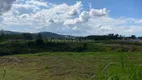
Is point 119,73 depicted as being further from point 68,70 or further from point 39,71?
point 39,71

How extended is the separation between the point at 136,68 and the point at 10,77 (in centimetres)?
1308

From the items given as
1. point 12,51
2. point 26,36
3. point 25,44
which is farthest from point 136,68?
point 26,36

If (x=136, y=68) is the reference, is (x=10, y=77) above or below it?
below

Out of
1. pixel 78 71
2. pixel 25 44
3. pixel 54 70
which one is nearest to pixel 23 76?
pixel 54 70

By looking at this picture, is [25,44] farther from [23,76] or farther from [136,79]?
[136,79]

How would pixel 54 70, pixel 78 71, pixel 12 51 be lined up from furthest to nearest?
1. pixel 12 51
2. pixel 54 70
3. pixel 78 71

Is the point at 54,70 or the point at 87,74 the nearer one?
the point at 87,74

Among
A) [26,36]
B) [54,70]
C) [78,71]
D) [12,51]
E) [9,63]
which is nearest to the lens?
[78,71]

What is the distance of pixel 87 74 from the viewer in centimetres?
1409

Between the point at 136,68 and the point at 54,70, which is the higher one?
the point at 136,68

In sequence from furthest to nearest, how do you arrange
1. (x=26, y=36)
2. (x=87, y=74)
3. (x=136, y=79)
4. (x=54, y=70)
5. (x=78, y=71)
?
(x=26, y=36)
(x=54, y=70)
(x=78, y=71)
(x=87, y=74)
(x=136, y=79)

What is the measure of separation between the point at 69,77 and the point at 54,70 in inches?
79.9

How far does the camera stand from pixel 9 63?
20.0m

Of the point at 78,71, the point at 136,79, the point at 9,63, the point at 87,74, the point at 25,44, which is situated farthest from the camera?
the point at 25,44
